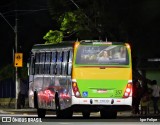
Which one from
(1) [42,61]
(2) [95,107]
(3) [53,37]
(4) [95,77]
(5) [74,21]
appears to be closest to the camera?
(2) [95,107]

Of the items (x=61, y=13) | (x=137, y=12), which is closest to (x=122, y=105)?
(x=137, y=12)

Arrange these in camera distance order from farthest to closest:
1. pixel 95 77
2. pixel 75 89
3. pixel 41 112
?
pixel 41 112 < pixel 95 77 < pixel 75 89

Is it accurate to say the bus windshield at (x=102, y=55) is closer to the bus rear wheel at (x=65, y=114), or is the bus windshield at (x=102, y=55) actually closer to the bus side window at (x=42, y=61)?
the bus rear wheel at (x=65, y=114)

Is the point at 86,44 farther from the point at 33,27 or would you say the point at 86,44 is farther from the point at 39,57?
the point at 33,27

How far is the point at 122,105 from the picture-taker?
84.5 ft

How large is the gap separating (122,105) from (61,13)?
1767 centimetres

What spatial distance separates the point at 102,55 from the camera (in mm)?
25922

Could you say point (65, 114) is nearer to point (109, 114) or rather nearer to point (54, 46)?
point (109, 114)

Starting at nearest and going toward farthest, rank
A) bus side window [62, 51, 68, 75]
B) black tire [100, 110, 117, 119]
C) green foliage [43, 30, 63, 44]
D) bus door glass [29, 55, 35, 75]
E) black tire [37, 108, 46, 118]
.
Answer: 1. bus side window [62, 51, 68, 75]
2. black tire [100, 110, 117, 119]
3. black tire [37, 108, 46, 118]
4. bus door glass [29, 55, 35, 75]
5. green foliage [43, 30, 63, 44]

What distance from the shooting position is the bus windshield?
2584cm

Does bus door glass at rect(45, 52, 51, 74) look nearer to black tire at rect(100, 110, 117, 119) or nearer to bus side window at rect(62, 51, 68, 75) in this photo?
bus side window at rect(62, 51, 68, 75)

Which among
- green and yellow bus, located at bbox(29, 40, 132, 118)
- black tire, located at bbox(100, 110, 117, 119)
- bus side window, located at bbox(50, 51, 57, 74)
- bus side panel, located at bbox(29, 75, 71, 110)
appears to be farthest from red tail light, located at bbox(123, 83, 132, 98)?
bus side window, located at bbox(50, 51, 57, 74)

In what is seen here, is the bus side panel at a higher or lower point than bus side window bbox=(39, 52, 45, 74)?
lower

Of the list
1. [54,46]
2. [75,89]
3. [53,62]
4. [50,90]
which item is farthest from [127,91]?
[54,46]
